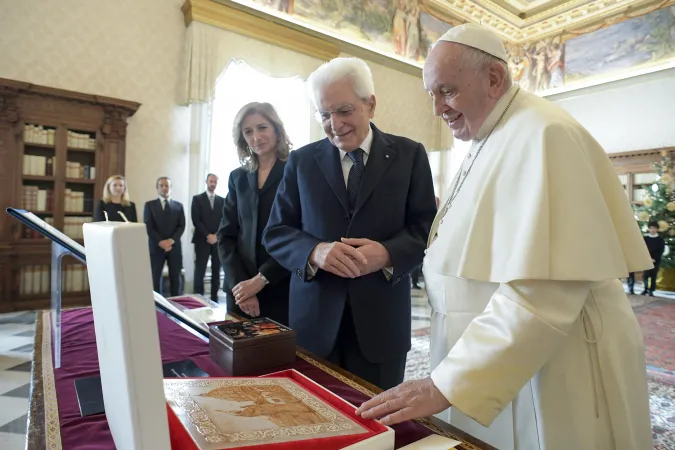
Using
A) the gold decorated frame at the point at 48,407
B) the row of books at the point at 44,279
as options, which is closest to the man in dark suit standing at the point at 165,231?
the row of books at the point at 44,279

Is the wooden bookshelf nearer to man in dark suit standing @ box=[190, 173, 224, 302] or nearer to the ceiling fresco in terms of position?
man in dark suit standing @ box=[190, 173, 224, 302]

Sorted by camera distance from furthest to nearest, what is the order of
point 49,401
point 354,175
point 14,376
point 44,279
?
point 44,279 < point 14,376 < point 354,175 < point 49,401

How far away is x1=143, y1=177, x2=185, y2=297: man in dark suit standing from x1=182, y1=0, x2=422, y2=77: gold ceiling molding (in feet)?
10.0

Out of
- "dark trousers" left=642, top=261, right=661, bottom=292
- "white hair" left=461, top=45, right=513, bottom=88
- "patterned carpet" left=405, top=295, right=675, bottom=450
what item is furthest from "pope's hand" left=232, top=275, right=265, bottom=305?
"dark trousers" left=642, top=261, right=661, bottom=292

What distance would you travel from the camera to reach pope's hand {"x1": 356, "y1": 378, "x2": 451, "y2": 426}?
2.81 ft

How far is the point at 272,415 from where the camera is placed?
0.83 metres

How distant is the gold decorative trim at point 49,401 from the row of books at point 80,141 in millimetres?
5773

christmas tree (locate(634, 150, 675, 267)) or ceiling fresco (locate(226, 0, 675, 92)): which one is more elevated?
ceiling fresco (locate(226, 0, 675, 92))

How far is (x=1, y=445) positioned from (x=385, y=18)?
35.0ft

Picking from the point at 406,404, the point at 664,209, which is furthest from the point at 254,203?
the point at 664,209

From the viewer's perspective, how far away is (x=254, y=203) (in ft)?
6.73

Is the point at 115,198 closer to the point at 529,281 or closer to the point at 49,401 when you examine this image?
the point at 49,401

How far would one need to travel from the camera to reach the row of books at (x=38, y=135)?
19.8 ft

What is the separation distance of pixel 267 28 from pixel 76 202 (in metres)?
4.67
